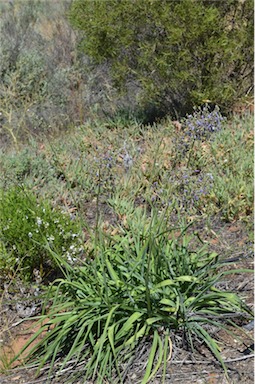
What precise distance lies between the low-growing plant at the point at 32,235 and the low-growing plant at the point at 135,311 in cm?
63

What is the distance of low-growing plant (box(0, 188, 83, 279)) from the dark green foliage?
3639 millimetres

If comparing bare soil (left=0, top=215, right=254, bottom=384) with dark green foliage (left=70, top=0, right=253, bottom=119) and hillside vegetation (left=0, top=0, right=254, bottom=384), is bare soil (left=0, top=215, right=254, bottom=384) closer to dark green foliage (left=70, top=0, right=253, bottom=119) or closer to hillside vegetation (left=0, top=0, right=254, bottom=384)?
hillside vegetation (left=0, top=0, right=254, bottom=384)

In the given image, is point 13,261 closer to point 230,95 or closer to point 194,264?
point 194,264

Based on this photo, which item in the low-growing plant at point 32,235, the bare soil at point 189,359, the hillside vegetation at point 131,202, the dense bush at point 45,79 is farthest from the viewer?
the dense bush at point 45,79

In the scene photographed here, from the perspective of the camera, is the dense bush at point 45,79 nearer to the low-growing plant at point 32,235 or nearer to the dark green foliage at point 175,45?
the dark green foliage at point 175,45

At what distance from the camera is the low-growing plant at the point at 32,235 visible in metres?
3.91

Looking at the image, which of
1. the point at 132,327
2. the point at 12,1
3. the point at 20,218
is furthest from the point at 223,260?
the point at 12,1

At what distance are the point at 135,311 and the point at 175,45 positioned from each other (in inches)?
196

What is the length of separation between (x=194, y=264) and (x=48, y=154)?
3493mm

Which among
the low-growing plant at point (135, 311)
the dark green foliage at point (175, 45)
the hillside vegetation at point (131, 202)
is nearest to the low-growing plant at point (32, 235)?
the hillside vegetation at point (131, 202)

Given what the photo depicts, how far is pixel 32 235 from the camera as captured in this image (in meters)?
3.85

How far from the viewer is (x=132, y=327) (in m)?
3.04

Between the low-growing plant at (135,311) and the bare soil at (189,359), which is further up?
the low-growing plant at (135,311)

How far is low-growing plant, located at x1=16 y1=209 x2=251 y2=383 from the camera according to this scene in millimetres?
2938
